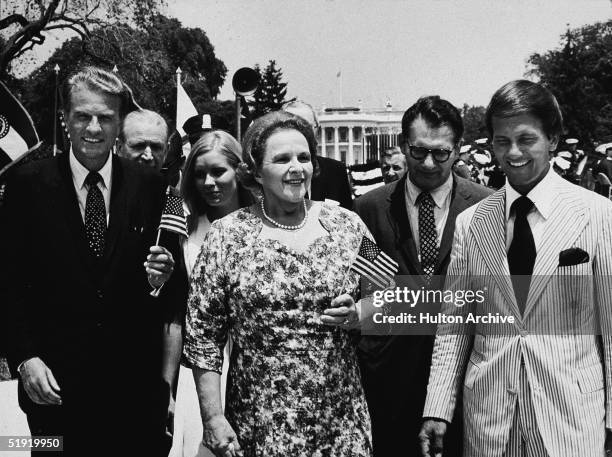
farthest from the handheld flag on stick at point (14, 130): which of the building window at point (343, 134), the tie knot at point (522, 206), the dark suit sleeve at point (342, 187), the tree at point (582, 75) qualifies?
the building window at point (343, 134)

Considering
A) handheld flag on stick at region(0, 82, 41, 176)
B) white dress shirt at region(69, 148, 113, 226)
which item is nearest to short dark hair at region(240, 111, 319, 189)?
white dress shirt at region(69, 148, 113, 226)

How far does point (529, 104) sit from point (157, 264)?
1.83 meters

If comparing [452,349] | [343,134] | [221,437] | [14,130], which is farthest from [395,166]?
[343,134]

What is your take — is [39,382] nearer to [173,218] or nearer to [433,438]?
[173,218]

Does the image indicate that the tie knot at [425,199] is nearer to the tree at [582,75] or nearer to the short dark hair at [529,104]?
the short dark hair at [529,104]

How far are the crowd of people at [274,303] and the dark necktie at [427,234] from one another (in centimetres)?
Answer: 62

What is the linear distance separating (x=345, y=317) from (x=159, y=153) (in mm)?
2850

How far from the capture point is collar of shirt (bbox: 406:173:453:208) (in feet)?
13.1

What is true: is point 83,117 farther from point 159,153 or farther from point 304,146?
point 159,153

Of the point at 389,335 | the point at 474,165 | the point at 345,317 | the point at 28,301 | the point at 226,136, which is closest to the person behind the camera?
the point at 345,317

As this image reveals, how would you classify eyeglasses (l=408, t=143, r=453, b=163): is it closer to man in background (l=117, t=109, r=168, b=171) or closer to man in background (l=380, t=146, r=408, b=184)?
man in background (l=117, t=109, r=168, b=171)

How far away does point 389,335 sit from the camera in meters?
3.77

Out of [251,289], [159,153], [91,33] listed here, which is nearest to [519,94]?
[251,289]

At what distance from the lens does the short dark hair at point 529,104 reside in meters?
2.95
